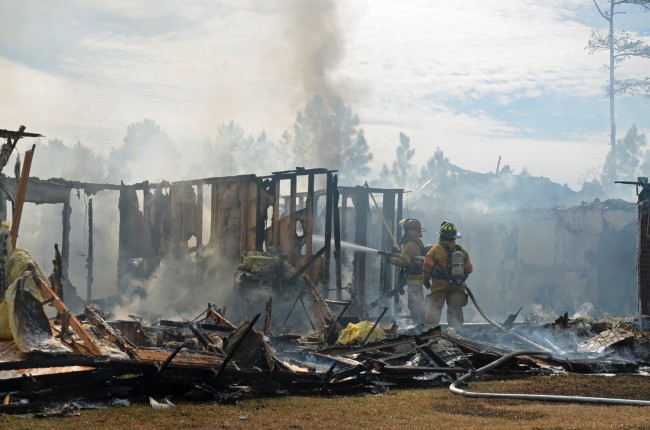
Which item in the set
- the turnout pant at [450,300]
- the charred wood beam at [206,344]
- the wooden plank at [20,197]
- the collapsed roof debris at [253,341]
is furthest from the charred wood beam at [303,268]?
the wooden plank at [20,197]

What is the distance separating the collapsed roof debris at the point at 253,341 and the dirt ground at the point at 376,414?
1.23ft

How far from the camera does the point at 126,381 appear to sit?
752 cm

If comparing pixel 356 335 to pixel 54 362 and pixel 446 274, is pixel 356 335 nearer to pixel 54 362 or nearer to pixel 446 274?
pixel 446 274

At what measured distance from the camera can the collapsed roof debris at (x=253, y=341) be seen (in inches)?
297

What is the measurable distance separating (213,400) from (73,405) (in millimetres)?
1399

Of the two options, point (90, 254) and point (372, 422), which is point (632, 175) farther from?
point (372, 422)

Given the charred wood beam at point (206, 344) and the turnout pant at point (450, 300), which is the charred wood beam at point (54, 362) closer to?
the charred wood beam at point (206, 344)

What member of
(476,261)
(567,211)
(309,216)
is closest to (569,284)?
(567,211)

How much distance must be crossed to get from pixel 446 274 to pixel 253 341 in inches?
202

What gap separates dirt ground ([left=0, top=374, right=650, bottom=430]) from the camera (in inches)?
251

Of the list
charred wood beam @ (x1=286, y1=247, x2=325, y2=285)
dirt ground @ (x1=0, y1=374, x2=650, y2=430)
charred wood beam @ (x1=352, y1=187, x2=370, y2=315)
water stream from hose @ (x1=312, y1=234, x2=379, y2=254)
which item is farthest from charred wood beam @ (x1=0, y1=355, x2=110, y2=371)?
charred wood beam @ (x1=352, y1=187, x2=370, y2=315)

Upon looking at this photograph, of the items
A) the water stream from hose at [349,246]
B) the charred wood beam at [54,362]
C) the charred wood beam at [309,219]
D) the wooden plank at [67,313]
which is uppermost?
the charred wood beam at [309,219]

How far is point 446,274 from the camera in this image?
1297 cm

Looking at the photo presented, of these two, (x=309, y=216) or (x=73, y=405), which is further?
(x=309, y=216)
